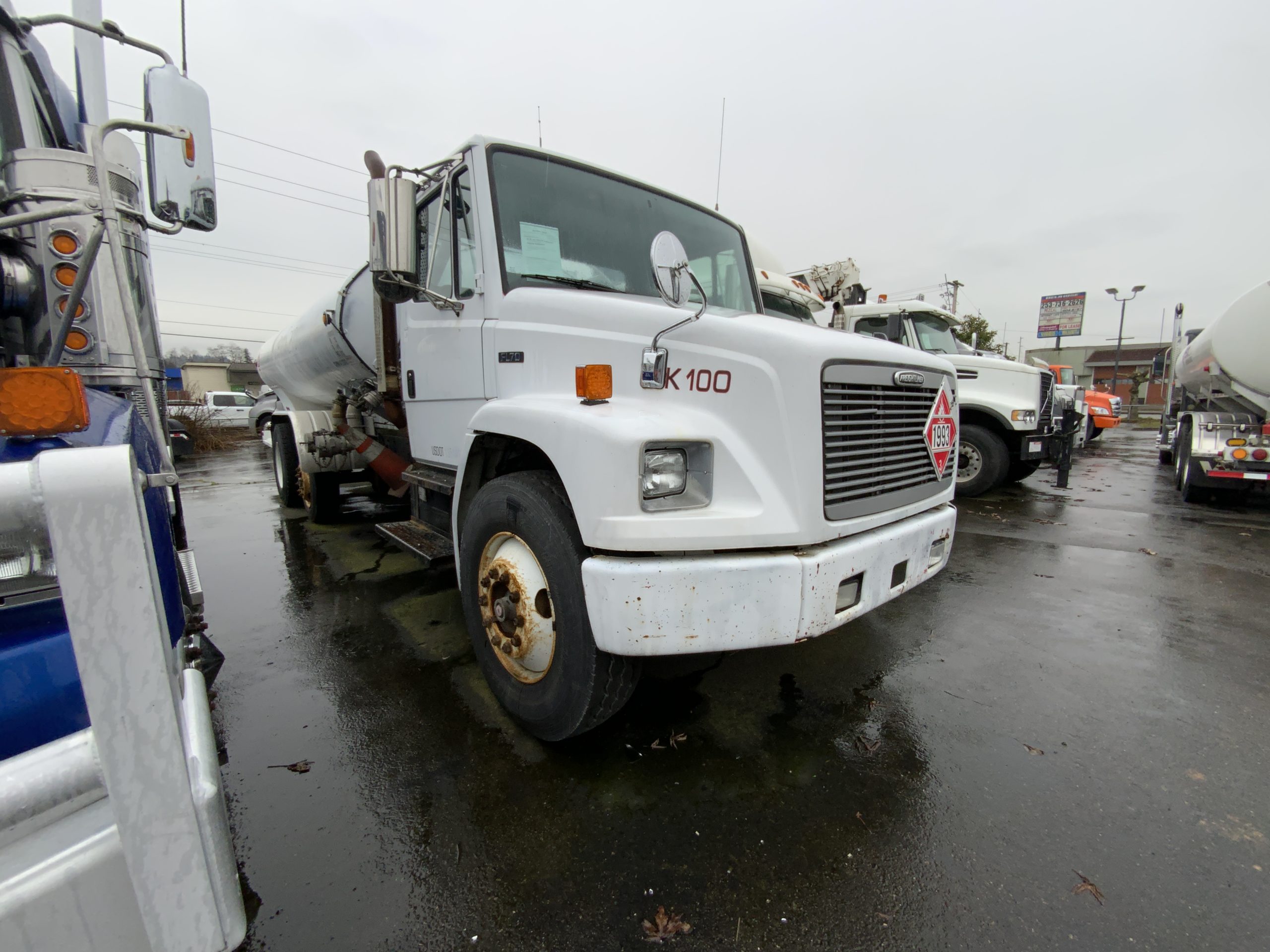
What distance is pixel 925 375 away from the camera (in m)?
2.69

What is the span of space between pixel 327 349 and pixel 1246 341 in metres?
10.1

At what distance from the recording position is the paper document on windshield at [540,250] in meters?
2.90

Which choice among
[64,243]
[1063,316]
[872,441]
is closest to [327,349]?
[64,243]

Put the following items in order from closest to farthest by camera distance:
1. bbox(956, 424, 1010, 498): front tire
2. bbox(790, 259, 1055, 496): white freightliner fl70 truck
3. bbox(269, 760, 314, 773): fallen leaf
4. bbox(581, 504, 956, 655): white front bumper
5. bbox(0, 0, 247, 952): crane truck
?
1. bbox(0, 0, 247, 952): crane truck
2. bbox(581, 504, 956, 655): white front bumper
3. bbox(269, 760, 314, 773): fallen leaf
4. bbox(790, 259, 1055, 496): white freightliner fl70 truck
5. bbox(956, 424, 1010, 498): front tire

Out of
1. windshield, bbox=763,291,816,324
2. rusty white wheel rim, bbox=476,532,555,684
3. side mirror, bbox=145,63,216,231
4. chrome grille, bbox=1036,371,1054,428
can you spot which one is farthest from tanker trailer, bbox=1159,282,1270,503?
side mirror, bbox=145,63,216,231

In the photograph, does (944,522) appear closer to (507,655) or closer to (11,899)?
(507,655)

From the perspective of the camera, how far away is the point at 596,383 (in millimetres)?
2154

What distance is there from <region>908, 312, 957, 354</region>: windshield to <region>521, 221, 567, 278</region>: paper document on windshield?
639 centimetres

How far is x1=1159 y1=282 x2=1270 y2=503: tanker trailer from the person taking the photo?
21.6 ft

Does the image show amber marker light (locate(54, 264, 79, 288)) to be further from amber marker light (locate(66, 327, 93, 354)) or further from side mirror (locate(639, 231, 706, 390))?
side mirror (locate(639, 231, 706, 390))

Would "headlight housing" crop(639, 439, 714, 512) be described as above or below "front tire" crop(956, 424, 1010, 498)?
above

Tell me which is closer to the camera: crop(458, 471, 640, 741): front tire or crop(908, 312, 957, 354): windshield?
crop(458, 471, 640, 741): front tire

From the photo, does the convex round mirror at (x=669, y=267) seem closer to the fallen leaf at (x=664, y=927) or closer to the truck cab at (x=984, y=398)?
the fallen leaf at (x=664, y=927)

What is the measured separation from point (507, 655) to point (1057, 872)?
2.04 metres
